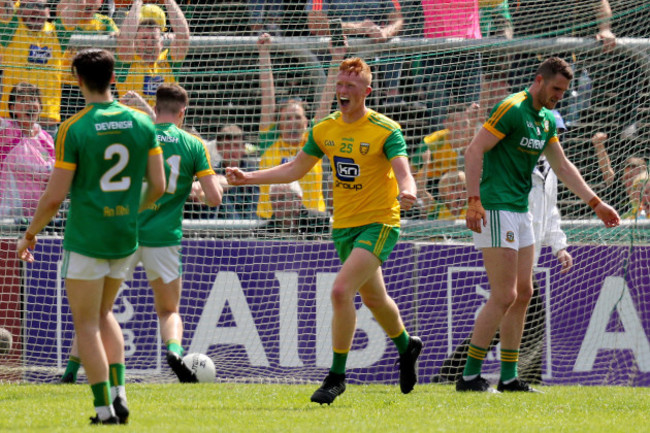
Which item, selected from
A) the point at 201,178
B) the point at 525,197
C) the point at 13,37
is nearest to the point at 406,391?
the point at 525,197

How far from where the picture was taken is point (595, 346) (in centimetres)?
945

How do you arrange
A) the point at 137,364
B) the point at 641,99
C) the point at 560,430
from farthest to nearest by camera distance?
1. the point at 641,99
2. the point at 137,364
3. the point at 560,430

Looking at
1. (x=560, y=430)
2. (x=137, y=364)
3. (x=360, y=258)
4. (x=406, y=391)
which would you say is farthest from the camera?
(x=137, y=364)

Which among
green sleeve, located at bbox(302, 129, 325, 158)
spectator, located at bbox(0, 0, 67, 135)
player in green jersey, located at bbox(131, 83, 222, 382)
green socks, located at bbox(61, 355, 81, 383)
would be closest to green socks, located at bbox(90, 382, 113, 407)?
player in green jersey, located at bbox(131, 83, 222, 382)

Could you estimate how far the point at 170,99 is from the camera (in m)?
7.66

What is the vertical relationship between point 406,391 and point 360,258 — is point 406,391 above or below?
below

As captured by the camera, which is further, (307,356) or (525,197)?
(307,356)

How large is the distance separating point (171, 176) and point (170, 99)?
2.03 feet

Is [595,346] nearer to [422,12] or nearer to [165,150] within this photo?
[422,12]

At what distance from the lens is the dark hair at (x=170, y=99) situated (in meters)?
7.63

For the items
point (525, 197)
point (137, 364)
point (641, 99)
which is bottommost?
point (137, 364)

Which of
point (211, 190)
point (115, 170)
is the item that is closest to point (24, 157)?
point (211, 190)

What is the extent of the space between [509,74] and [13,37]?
508 centimetres

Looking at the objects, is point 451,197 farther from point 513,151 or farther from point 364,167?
point 364,167
